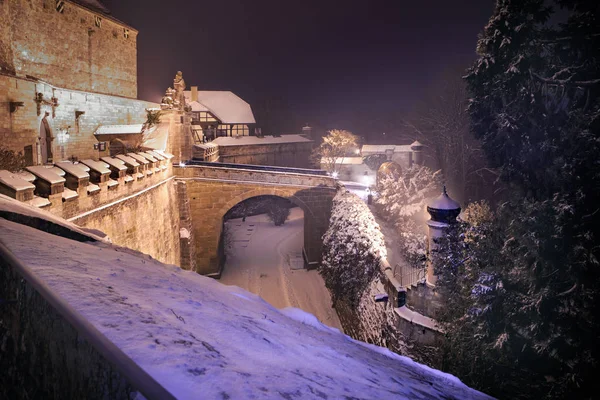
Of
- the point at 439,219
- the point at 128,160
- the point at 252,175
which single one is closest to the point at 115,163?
the point at 128,160

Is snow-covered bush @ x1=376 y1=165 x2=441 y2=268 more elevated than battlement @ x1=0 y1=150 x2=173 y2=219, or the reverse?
battlement @ x1=0 y1=150 x2=173 y2=219

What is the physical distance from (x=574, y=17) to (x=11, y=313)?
39.3 feet

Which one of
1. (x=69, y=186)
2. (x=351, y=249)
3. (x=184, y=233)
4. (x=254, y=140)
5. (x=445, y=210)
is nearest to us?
(x=69, y=186)

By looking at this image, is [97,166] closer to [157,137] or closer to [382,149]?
[157,137]

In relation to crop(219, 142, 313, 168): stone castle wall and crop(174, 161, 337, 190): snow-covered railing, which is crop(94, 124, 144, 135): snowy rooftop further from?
crop(219, 142, 313, 168): stone castle wall

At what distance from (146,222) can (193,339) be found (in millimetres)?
12762

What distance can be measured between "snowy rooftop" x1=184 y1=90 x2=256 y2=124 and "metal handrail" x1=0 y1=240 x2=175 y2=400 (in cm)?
3864

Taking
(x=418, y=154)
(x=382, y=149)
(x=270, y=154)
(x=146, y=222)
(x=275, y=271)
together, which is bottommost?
(x=275, y=271)

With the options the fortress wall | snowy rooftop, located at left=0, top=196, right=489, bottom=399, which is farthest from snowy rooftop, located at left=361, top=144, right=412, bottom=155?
snowy rooftop, located at left=0, top=196, right=489, bottom=399

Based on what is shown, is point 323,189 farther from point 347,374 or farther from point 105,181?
point 347,374

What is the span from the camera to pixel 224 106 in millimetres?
41562

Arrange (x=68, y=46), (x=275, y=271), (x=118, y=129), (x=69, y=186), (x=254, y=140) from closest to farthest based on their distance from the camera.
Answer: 1. (x=69, y=186)
2. (x=118, y=129)
3. (x=275, y=271)
4. (x=68, y=46)
5. (x=254, y=140)

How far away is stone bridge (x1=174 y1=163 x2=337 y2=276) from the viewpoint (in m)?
21.4

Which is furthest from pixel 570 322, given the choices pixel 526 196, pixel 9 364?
pixel 9 364
